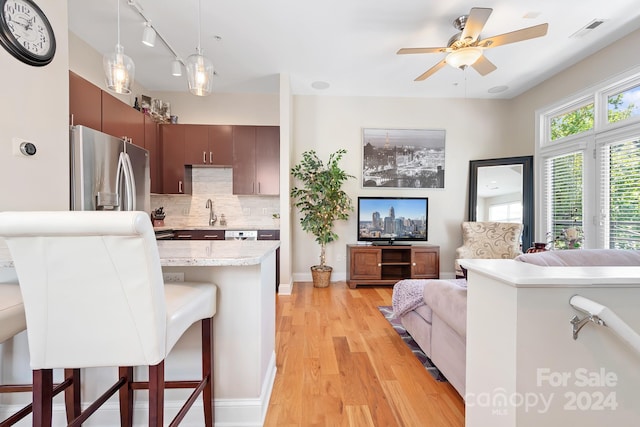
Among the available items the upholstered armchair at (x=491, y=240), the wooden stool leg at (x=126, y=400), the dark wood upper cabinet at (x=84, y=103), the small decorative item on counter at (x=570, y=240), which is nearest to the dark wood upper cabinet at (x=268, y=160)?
the dark wood upper cabinet at (x=84, y=103)

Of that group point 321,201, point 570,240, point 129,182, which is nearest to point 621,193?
point 570,240

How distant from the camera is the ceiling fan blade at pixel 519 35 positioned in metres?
2.14

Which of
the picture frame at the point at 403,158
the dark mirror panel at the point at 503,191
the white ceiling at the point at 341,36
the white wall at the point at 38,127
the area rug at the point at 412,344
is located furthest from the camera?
the picture frame at the point at 403,158

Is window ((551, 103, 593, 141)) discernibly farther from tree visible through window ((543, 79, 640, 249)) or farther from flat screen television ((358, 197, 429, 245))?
flat screen television ((358, 197, 429, 245))

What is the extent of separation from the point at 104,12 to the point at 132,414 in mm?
3298

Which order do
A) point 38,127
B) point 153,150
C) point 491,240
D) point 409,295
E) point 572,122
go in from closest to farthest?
point 38,127 → point 409,295 → point 572,122 → point 153,150 → point 491,240

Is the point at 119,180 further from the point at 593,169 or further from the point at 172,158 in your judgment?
the point at 593,169

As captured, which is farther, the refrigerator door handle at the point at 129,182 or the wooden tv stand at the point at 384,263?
the wooden tv stand at the point at 384,263

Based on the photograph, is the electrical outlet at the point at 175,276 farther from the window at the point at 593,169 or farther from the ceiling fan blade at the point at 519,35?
the window at the point at 593,169

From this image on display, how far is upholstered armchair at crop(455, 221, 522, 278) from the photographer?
386 centimetres

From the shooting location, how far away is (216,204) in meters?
4.34

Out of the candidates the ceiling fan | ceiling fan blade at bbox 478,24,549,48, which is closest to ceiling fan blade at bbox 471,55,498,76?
the ceiling fan

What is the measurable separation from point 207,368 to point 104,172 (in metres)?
2.12

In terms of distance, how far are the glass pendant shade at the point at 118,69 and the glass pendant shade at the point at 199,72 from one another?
0.31m
